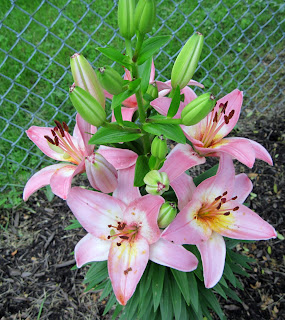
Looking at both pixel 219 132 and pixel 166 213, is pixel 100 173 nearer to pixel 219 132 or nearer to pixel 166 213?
pixel 166 213

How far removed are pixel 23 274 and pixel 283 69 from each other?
2202 millimetres

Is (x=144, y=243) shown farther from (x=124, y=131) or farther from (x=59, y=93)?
(x=59, y=93)

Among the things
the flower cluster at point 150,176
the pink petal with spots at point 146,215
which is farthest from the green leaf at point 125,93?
the pink petal with spots at point 146,215

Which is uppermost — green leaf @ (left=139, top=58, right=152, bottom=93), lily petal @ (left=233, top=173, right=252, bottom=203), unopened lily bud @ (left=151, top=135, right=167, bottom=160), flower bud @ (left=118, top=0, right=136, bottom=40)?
flower bud @ (left=118, top=0, right=136, bottom=40)

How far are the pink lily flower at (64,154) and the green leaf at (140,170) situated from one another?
0.02m

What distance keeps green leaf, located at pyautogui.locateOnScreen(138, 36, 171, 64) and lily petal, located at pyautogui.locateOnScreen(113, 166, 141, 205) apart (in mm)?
267

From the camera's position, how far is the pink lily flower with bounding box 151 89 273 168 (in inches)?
32.2

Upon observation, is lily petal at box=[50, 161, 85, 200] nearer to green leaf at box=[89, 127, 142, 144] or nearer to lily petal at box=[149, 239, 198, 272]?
green leaf at box=[89, 127, 142, 144]

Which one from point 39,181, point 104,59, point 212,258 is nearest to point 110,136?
point 39,181

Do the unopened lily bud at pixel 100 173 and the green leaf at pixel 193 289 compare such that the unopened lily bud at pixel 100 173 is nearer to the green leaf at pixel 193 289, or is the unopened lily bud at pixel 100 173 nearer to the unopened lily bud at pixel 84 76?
the unopened lily bud at pixel 84 76

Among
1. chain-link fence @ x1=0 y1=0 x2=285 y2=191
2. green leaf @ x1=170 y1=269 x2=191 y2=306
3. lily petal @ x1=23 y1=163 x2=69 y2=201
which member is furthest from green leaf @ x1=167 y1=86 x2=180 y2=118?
chain-link fence @ x1=0 y1=0 x2=285 y2=191

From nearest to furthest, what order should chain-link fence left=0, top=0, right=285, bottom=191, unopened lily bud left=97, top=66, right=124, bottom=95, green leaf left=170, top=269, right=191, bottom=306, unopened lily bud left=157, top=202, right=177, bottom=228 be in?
unopened lily bud left=97, top=66, right=124, bottom=95, unopened lily bud left=157, top=202, right=177, bottom=228, green leaf left=170, top=269, right=191, bottom=306, chain-link fence left=0, top=0, right=285, bottom=191

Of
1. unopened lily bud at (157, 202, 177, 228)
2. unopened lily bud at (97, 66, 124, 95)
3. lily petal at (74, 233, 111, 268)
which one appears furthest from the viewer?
lily petal at (74, 233, 111, 268)

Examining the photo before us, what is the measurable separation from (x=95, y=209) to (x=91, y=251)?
114 mm
